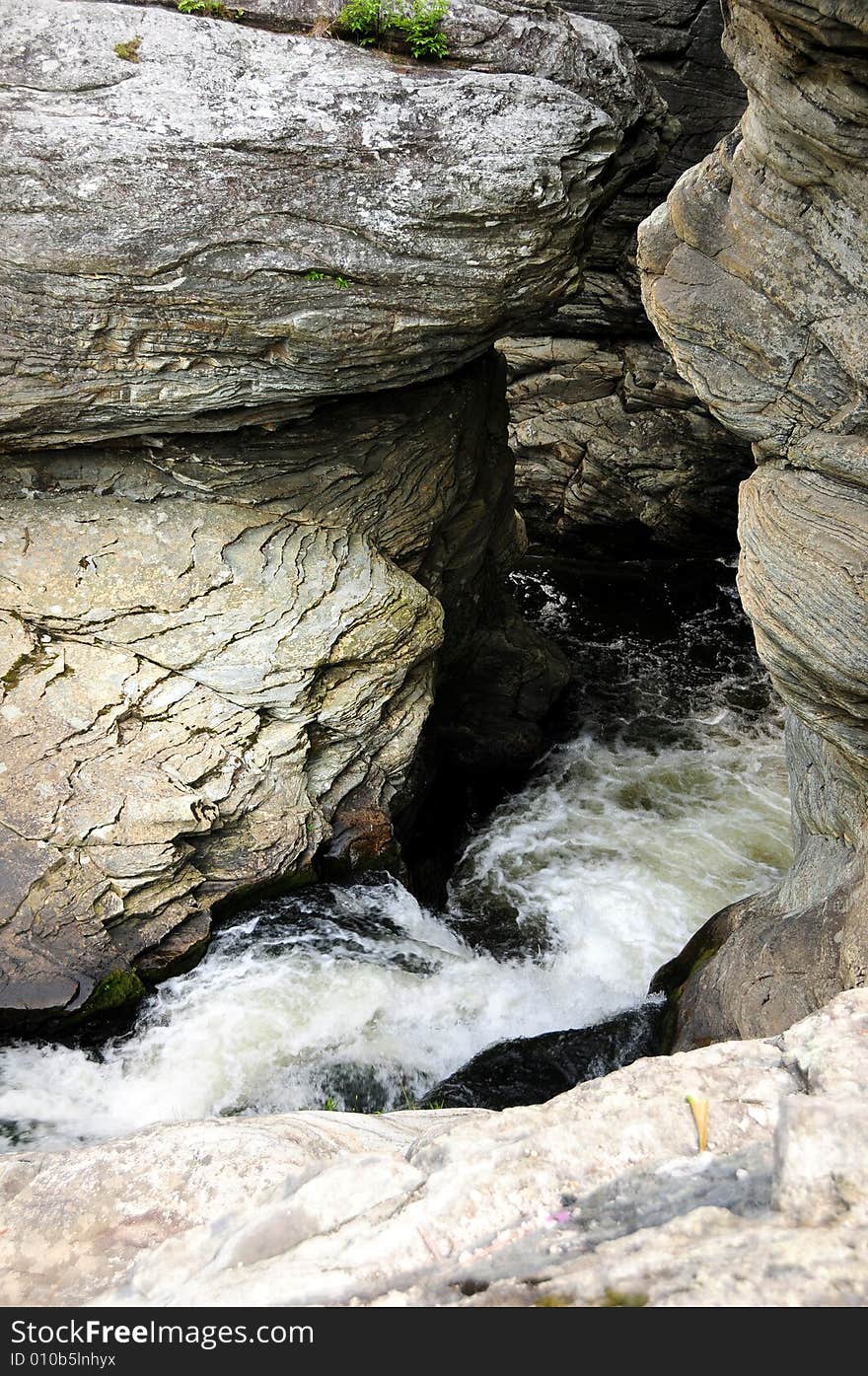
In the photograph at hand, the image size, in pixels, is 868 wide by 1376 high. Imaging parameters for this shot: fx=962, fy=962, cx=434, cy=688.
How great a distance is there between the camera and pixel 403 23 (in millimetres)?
7895

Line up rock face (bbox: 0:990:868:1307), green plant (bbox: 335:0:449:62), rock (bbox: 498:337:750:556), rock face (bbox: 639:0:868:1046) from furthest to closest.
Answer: rock (bbox: 498:337:750:556) → green plant (bbox: 335:0:449:62) → rock face (bbox: 639:0:868:1046) → rock face (bbox: 0:990:868:1307)

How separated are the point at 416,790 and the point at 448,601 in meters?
2.43

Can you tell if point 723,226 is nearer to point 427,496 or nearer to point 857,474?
point 857,474

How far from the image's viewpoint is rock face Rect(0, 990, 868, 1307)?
9.61 ft

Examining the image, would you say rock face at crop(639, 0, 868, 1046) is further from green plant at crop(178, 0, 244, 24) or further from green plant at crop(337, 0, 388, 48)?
green plant at crop(178, 0, 244, 24)

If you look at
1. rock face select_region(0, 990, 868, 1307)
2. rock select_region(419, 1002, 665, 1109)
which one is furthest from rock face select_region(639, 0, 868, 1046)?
rock face select_region(0, 990, 868, 1307)

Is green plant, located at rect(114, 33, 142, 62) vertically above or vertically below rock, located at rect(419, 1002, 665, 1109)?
above

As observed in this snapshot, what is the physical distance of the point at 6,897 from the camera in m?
8.45

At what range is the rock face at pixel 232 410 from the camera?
7.40 m

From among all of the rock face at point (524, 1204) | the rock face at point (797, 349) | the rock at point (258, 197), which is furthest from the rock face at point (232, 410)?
the rock face at point (524, 1204)

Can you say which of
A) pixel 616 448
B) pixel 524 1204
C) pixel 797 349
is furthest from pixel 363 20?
pixel 616 448

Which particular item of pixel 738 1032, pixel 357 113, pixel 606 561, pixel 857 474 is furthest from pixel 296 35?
pixel 606 561

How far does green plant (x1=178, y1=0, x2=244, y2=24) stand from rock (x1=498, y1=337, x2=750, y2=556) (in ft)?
31.6

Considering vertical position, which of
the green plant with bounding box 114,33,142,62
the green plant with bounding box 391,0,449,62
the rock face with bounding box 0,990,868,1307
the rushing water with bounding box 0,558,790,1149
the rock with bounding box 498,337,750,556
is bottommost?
the rushing water with bounding box 0,558,790,1149
